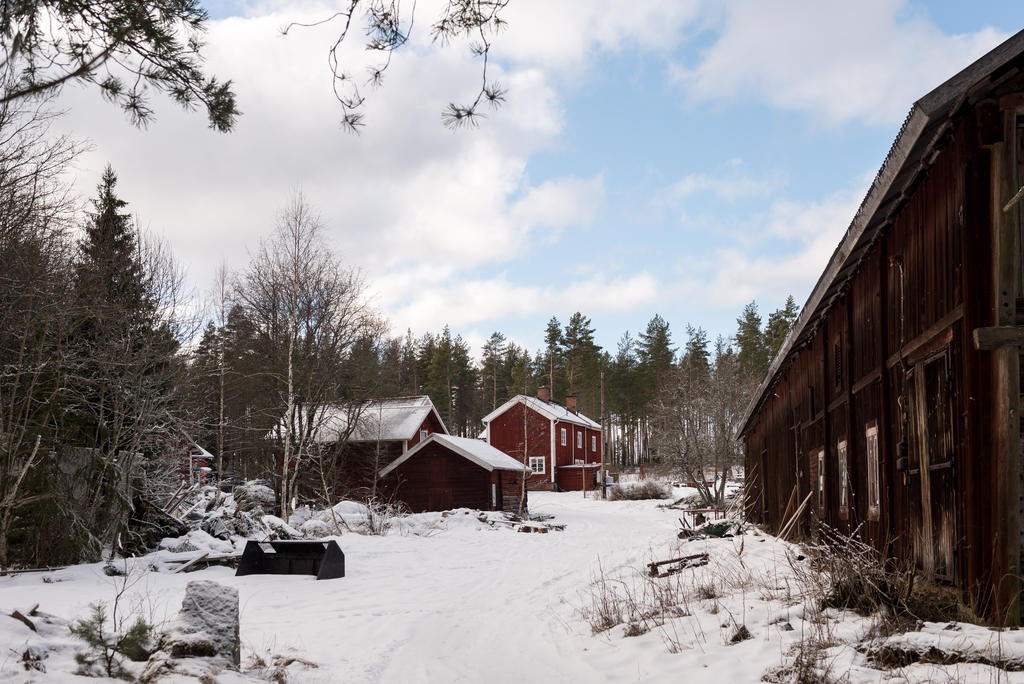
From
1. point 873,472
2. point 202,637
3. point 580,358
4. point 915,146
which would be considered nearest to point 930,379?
point 915,146

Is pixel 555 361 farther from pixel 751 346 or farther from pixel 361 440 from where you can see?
pixel 361 440

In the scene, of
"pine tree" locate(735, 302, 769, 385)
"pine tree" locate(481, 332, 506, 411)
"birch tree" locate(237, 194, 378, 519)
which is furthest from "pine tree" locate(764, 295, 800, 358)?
"birch tree" locate(237, 194, 378, 519)

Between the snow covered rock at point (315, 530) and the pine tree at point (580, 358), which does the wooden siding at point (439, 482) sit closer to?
the snow covered rock at point (315, 530)

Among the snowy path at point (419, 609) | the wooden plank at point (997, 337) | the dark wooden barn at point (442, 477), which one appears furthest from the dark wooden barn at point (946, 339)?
the dark wooden barn at point (442, 477)

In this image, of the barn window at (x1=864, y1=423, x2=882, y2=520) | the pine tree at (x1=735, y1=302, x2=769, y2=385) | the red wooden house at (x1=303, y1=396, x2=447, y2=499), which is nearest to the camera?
the barn window at (x1=864, y1=423, x2=882, y2=520)

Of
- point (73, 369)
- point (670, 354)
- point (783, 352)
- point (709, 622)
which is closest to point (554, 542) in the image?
point (783, 352)

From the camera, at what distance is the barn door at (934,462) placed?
713 cm

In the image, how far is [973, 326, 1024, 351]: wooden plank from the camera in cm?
614

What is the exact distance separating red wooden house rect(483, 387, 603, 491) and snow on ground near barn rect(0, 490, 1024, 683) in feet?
112

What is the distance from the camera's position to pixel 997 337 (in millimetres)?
6211

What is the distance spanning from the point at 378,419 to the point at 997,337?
110 feet

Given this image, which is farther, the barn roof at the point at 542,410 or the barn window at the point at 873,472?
the barn roof at the point at 542,410

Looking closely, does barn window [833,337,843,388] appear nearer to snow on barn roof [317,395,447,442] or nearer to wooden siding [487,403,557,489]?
snow on barn roof [317,395,447,442]

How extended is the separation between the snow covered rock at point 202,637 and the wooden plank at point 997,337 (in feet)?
20.7
